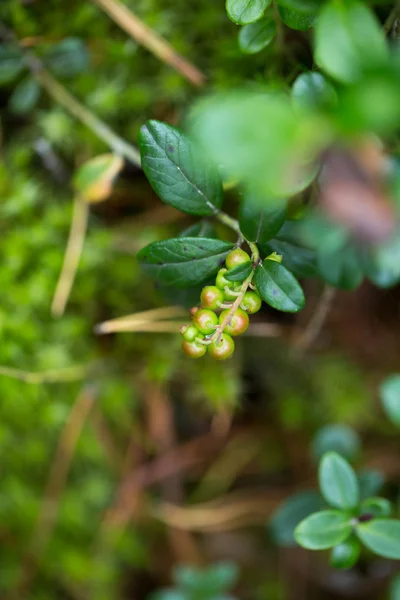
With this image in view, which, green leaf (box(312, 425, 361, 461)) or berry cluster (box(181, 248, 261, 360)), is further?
green leaf (box(312, 425, 361, 461))

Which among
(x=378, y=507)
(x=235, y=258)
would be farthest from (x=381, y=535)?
(x=235, y=258)

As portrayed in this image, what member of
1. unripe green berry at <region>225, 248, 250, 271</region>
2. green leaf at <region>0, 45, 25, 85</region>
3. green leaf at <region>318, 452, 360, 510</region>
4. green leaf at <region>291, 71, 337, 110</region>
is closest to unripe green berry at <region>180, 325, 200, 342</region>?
unripe green berry at <region>225, 248, 250, 271</region>

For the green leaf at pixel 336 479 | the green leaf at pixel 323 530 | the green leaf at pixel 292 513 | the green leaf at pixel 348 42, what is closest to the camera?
the green leaf at pixel 348 42

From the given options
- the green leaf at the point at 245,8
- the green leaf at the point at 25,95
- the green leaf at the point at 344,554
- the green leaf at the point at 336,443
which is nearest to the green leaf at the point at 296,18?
the green leaf at the point at 245,8

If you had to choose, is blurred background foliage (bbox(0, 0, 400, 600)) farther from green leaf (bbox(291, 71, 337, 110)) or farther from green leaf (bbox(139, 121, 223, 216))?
green leaf (bbox(139, 121, 223, 216))

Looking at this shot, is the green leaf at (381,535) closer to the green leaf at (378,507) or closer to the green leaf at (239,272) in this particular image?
the green leaf at (378,507)
